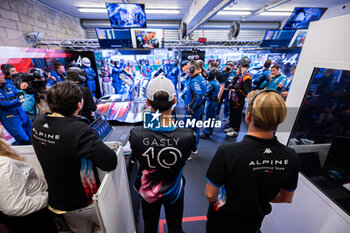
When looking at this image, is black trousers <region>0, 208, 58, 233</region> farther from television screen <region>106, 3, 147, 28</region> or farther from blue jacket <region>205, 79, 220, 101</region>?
television screen <region>106, 3, 147, 28</region>

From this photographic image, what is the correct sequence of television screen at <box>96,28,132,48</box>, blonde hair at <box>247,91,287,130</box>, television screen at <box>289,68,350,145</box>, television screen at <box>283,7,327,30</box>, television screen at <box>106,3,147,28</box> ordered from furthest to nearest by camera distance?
television screen at <box>283,7,327,30</box>
television screen at <box>96,28,132,48</box>
television screen at <box>106,3,147,28</box>
television screen at <box>289,68,350,145</box>
blonde hair at <box>247,91,287,130</box>

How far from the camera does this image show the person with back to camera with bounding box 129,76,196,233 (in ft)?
3.35

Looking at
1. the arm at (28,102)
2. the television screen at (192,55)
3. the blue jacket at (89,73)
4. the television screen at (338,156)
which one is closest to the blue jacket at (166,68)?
the television screen at (192,55)

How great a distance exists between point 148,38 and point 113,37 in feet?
3.85

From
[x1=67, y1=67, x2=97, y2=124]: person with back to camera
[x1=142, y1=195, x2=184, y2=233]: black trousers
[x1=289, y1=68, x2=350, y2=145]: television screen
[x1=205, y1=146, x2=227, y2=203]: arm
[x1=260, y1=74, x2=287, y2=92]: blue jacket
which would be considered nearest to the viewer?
[x1=205, y1=146, x2=227, y2=203]: arm

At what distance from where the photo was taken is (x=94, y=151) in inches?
37.4

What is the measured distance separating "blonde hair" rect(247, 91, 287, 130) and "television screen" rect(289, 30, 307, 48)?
741 centimetres

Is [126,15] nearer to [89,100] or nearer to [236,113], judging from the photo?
[89,100]

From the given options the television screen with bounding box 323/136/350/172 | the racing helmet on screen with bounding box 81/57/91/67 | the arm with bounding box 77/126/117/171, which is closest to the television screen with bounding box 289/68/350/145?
the television screen with bounding box 323/136/350/172

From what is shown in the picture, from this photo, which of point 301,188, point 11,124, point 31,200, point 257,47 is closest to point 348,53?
point 301,188

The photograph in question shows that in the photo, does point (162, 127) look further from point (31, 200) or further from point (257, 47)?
point (257, 47)

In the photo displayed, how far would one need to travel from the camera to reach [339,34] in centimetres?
109

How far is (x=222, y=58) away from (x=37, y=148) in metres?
7.65

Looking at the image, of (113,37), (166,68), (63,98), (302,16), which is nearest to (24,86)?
(63,98)
